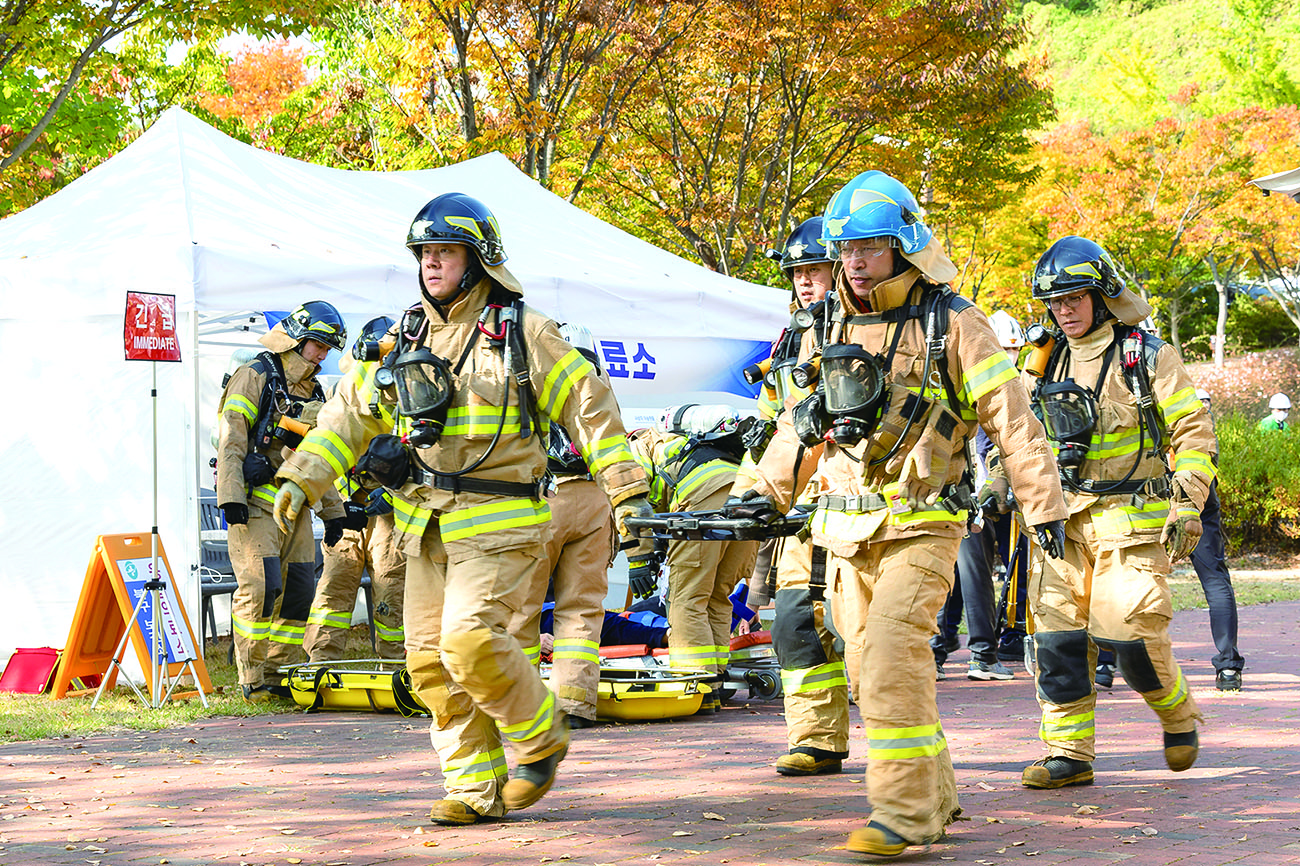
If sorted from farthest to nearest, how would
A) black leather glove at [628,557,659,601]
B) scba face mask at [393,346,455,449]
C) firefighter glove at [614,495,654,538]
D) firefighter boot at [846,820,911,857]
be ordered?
black leather glove at [628,557,659,601]
scba face mask at [393,346,455,449]
firefighter glove at [614,495,654,538]
firefighter boot at [846,820,911,857]

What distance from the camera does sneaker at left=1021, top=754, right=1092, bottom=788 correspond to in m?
5.81

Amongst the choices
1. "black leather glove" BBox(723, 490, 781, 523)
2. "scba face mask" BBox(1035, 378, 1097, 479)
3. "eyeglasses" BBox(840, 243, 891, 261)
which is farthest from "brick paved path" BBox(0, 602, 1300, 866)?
"eyeglasses" BBox(840, 243, 891, 261)

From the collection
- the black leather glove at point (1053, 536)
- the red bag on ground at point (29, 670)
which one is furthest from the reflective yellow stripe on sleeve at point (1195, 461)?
the red bag on ground at point (29, 670)

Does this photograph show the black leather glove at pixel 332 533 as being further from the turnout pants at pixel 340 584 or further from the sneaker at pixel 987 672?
the sneaker at pixel 987 672

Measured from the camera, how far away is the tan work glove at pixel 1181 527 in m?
6.20

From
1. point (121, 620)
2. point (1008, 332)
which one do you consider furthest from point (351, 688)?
point (1008, 332)

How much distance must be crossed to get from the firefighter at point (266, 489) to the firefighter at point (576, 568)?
2002mm

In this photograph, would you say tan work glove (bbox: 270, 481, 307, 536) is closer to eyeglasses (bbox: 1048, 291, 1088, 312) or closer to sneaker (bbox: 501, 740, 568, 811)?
sneaker (bbox: 501, 740, 568, 811)

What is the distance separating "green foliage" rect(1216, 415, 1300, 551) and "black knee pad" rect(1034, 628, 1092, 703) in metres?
12.8

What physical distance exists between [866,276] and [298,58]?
3353 centimetres

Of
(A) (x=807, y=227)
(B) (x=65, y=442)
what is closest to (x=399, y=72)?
(B) (x=65, y=442)

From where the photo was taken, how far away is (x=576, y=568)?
7574mm

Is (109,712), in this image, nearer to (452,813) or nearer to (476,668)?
(452,813)

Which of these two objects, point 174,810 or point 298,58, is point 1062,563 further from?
point 298,58
